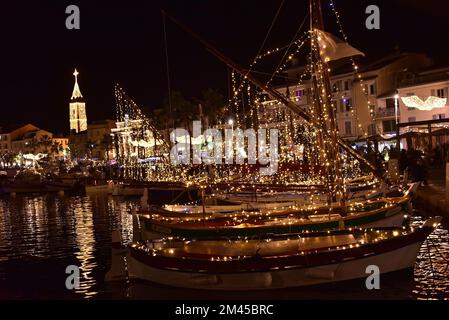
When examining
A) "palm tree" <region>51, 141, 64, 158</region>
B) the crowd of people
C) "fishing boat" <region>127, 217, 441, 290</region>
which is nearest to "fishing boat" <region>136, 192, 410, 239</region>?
"fishing boat" <region>127, 217, 441, 290</region>

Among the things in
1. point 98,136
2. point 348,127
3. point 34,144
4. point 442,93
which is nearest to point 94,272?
point 442,93

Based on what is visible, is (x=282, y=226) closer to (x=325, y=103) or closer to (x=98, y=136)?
(x=325, y=103)

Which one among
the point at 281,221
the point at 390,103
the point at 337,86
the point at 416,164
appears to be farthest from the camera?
the point at 337,86

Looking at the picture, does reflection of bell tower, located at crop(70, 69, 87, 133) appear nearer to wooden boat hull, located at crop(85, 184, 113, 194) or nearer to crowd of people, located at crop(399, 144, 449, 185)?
wooden boat hull, located at crop(85, 184, 113, 194)

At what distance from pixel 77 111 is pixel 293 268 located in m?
176

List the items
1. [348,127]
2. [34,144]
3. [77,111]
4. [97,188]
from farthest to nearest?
[77,111] → [34,144] → [348,127] → [97,188]

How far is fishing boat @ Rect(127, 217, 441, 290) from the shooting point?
1534 cm

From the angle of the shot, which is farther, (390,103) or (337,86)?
(337,86)

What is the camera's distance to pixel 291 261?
15.3 metres

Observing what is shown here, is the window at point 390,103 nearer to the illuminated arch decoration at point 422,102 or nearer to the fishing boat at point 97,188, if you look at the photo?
the illuminated arch decoration at point 422,102

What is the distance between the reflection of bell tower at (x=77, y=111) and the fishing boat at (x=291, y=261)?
173372mm
